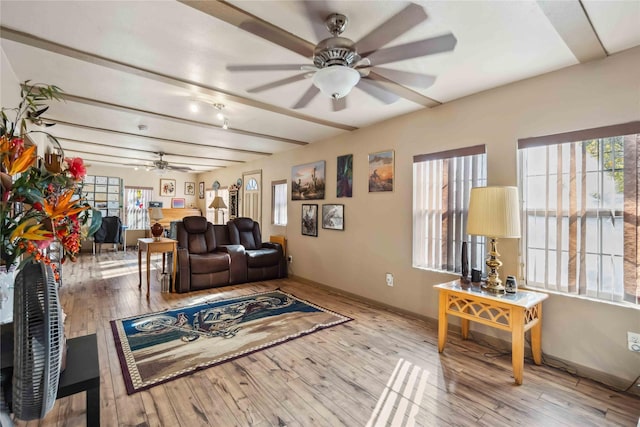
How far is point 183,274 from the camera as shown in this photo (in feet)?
14.6

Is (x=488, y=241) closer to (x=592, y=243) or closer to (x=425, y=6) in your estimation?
(x=592, y=243)

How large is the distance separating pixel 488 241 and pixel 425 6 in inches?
A: 82.7

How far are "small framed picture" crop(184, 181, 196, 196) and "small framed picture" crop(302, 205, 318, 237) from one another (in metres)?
5.95

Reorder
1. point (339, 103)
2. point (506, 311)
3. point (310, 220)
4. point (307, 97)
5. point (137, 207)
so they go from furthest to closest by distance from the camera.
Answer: point (137, 207)
point (310, 220)
point (339, 103)
point (307, 97)
point (506, 311)

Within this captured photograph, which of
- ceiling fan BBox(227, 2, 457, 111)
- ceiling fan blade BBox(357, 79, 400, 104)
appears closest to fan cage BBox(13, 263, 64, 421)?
ceiling fan BBox(227, 2, 457, 111)

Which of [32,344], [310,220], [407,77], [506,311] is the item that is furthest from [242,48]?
[310,220]

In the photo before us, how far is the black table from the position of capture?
3.84 ft

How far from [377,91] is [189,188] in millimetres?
8375

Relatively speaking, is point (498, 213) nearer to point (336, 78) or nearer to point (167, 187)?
point (336, 78)

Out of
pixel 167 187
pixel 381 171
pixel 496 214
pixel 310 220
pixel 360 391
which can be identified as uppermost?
pixel 167 187

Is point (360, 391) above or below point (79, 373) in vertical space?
below

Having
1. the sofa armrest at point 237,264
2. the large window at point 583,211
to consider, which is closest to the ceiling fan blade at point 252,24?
the large window at point 583,211

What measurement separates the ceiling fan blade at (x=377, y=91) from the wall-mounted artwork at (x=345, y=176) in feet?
4.62

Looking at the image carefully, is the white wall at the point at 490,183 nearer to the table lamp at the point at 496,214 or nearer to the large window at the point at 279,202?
the table lamp at the point at 496,214
